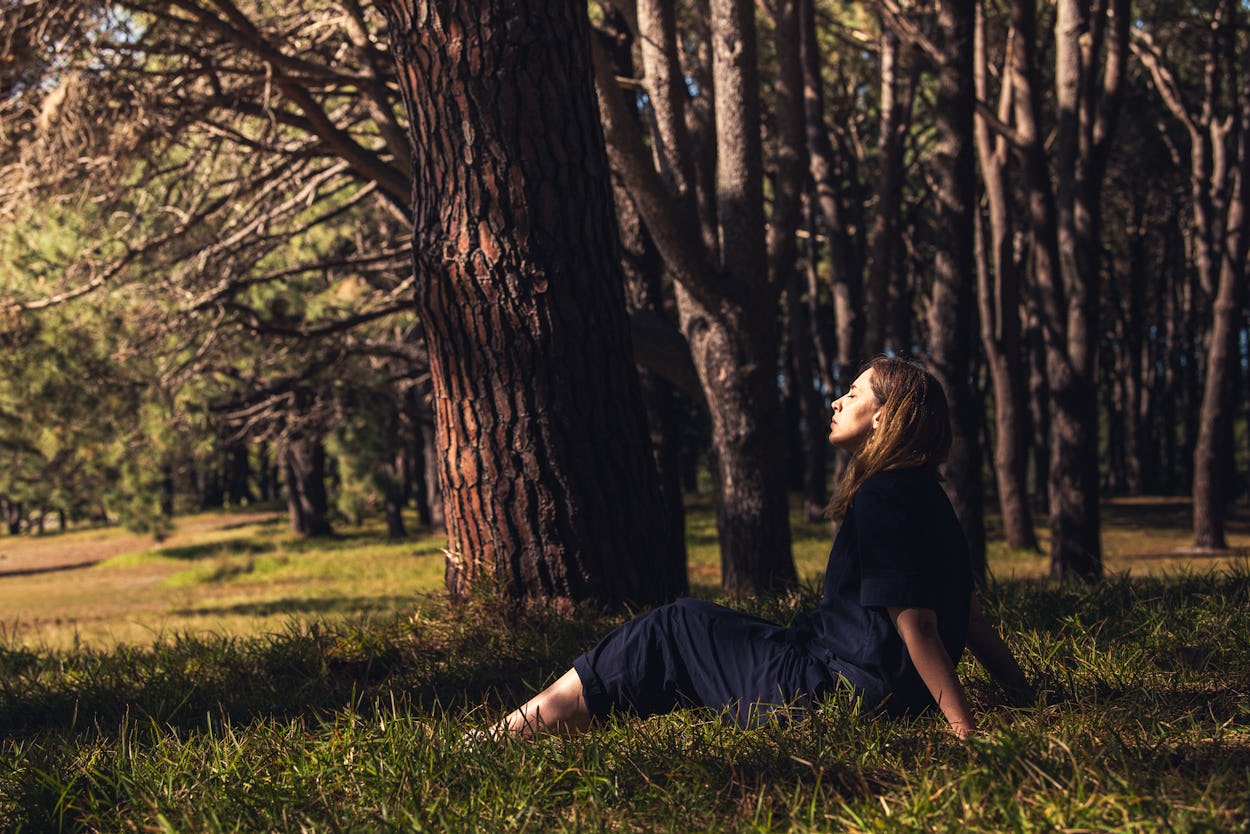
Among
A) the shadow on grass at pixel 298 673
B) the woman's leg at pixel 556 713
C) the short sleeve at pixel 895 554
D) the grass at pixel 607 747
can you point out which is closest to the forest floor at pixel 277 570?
the shadow on grass at pixel 298 673

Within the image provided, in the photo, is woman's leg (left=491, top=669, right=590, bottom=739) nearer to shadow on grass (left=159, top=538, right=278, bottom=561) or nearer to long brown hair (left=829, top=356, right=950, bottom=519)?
long brown hair (left=829, top=356, right=950, bottom=519)

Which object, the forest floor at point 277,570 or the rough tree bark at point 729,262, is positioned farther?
the forest floor at point 277,570

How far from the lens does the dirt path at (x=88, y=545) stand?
29098 millimetres

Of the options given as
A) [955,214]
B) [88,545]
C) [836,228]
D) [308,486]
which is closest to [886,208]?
[955,214]

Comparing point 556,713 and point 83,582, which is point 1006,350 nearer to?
point 556,713

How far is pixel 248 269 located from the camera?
11.7 metres

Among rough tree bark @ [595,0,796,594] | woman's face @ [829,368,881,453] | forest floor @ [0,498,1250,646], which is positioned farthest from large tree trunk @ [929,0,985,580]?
woman's face @ [829,368,881,453]

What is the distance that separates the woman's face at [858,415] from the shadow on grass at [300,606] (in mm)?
10823

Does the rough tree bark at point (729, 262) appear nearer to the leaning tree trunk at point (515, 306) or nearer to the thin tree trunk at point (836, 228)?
the leaning tree trunk at point (515, 306)

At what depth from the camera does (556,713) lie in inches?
136

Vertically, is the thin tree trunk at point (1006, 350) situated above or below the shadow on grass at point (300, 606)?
above

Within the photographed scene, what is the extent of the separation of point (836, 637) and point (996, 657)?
0.54 metres

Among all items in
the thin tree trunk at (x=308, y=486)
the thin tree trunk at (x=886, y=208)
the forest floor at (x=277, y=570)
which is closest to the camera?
the thin tree trunk at (x=886, y=208)

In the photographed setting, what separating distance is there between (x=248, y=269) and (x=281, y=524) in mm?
24560
